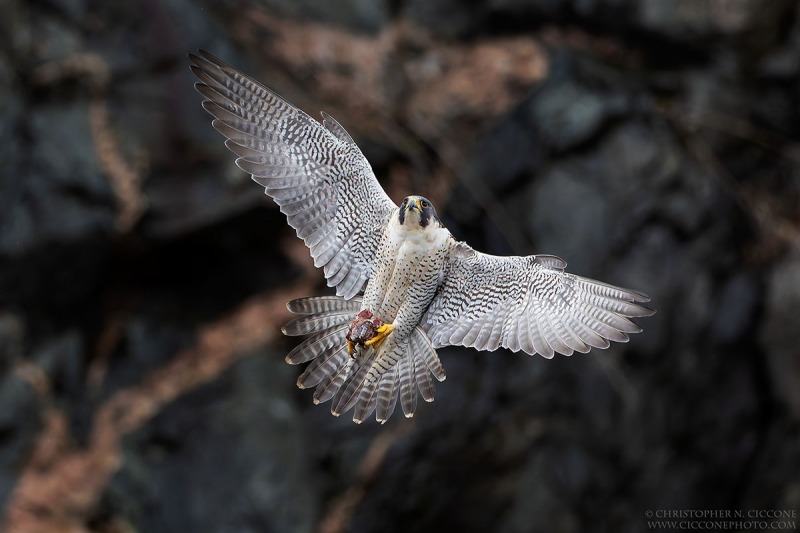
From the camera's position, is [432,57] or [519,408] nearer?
[519,408]

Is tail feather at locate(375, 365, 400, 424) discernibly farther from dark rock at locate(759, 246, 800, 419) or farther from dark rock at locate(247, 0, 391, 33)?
dark rock at locate(759, 246, 800, 419)

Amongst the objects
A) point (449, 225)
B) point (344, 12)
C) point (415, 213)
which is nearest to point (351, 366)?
point (415, 213)

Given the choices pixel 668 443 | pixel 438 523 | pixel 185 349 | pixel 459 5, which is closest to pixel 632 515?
pixel 668 443

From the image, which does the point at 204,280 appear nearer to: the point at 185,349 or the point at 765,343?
the point at 185,349

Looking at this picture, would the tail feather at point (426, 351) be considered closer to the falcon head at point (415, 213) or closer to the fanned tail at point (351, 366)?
the fanned tail at point (351, 366)

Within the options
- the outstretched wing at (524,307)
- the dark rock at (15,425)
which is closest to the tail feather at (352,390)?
the outstretched wing at (524,307)

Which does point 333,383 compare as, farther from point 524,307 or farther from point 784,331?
point 784,331
